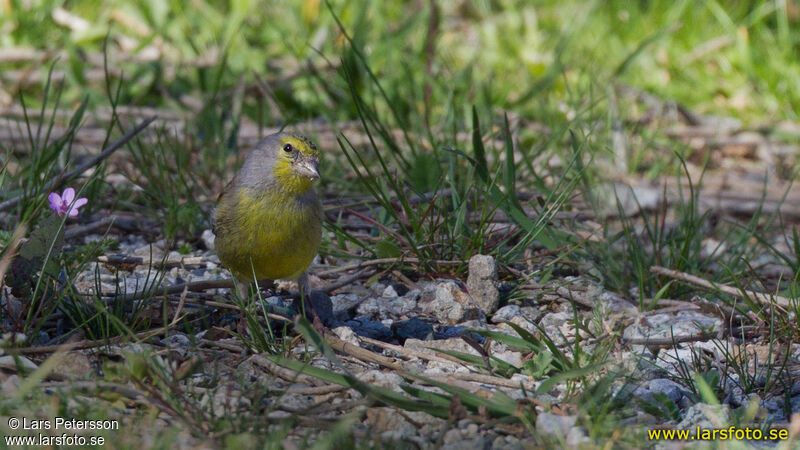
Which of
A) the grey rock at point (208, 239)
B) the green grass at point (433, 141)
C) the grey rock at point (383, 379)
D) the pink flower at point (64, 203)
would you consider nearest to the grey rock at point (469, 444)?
the green grass at point (433, 141)

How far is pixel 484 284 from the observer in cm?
396

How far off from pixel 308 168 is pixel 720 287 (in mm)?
1783

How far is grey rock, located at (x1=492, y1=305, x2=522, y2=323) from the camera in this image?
396cm

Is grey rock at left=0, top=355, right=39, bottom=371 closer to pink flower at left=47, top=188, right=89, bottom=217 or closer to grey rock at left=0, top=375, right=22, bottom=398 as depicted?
grey rock at left=0, top=375, right=22, bottom=398

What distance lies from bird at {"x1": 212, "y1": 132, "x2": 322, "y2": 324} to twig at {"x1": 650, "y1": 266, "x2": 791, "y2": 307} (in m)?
1.52

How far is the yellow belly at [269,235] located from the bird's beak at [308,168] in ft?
0.35

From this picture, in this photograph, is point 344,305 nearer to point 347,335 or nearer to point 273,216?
point 347,335

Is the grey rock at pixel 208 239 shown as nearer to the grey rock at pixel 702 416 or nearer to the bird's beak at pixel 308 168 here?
the bird's beak at pixel 308 168

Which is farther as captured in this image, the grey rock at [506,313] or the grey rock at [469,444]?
the grey rock at [506,313]

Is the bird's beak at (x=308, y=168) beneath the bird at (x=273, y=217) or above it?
above

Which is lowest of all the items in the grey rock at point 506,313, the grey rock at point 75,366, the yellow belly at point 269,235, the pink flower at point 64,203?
the grey rock at point 506,313

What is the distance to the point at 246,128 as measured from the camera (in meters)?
6.28

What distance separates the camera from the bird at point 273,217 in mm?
3738

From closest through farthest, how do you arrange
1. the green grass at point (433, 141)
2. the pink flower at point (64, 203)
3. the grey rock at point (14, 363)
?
the grey rock at point (14, 363) < the green grass at point (433, 141) < the pink flower at point (64, 203)
